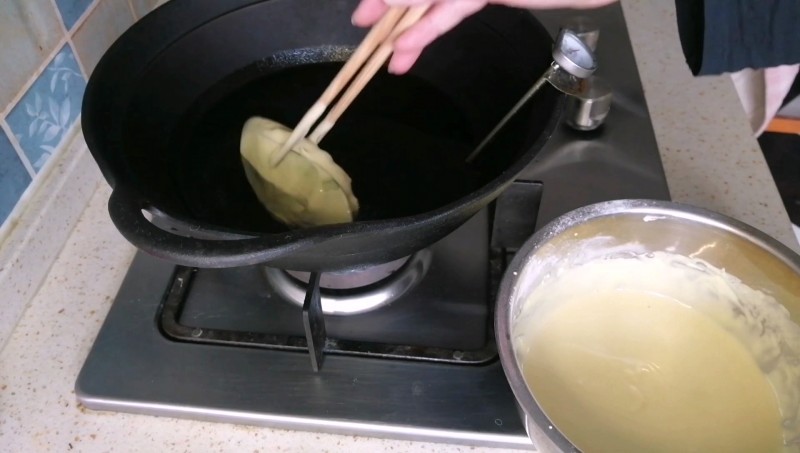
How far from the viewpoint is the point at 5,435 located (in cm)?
49

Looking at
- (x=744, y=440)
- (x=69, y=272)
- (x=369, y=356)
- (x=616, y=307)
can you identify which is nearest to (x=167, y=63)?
(x=69, y=272)

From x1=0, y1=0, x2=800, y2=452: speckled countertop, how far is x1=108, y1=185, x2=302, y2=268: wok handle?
7.3 inches

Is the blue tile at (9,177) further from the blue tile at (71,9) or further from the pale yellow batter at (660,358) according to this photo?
the pale yellow batter at (660,358)

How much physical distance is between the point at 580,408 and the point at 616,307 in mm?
101

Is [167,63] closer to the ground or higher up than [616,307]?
higher up

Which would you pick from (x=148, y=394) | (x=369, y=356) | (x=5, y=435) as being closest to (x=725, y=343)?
(x=369, y=356)

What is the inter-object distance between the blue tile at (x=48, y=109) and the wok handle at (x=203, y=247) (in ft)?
0.84

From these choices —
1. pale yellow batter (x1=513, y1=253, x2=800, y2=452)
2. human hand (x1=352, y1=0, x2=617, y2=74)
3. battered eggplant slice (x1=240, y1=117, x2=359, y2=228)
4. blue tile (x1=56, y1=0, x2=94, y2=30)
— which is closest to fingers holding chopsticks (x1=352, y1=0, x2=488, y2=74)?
human hand (x1=352, y1=0, x2=617, y2=74)

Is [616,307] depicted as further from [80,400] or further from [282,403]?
[80,400]

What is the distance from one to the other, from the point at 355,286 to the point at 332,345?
2.2 inches

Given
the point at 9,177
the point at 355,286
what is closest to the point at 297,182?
the point at 355,286

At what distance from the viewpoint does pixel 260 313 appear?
0.56 m

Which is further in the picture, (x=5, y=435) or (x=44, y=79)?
(x=44, y=79)

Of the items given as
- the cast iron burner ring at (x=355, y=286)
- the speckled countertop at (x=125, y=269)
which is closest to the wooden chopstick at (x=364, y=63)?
the cast iron burner ring at (x=355, y=286)
